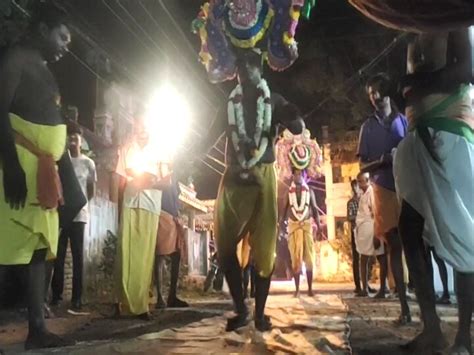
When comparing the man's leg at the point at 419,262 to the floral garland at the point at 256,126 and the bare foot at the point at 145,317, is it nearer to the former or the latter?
the floral garland at the point at 256,126

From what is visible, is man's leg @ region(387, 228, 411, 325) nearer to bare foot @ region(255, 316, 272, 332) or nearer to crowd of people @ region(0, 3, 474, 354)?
crowd of people @ region(0, 3, 474, 354)

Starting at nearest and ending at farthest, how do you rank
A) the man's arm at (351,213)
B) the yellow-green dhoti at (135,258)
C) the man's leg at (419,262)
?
1. the man's leg at (419,262)
2. the yellow-green dhoti at (135,258)
3. the man's arm at (351,213)

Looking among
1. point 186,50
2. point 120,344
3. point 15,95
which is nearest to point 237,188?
point 120,344

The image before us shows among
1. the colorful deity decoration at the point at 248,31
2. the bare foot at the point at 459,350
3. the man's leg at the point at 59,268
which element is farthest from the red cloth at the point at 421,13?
the man's leg at the point at 59,268

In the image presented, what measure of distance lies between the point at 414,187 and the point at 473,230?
1.45ft

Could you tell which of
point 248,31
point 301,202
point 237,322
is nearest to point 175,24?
point 301,202

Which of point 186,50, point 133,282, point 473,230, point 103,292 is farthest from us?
point 186,50

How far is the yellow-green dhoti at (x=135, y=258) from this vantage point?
584cm

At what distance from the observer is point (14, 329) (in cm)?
522

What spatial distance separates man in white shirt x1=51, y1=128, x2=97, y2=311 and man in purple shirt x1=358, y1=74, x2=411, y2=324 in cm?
367

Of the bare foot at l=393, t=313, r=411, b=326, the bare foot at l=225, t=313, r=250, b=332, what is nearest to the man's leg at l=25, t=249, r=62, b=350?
the bare foot at l=225, t=313, r=250, b=332

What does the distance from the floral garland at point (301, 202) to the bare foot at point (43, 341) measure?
6.21 meters

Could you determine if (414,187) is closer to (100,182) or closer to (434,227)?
(434,227)

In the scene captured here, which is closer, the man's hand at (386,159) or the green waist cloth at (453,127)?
the green waist cloth at (453,127)
